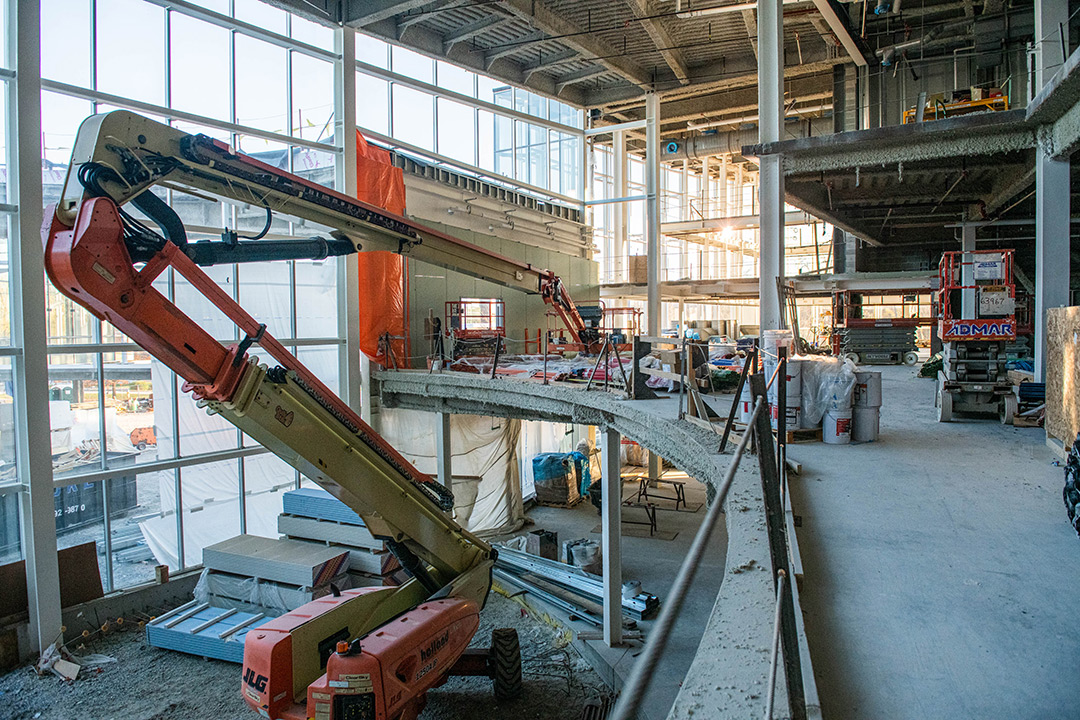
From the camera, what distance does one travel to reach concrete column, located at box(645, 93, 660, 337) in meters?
23.7

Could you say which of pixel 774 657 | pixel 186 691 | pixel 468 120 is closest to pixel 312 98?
pixel 468 120

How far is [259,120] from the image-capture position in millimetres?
15438

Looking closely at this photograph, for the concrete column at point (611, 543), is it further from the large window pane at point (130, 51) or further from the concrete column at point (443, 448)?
the large window pane at point (130, 51)

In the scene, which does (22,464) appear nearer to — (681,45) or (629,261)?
(681,45)

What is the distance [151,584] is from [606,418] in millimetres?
10033

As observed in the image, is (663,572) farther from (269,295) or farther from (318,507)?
(269,295)

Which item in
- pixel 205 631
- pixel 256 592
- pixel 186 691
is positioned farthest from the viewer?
pixel 256 592

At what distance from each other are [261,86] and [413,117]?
494 cm

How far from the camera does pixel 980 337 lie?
394 inches

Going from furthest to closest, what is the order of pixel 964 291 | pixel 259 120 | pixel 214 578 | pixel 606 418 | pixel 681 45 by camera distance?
pixel 681 45 → pixel 259 120 → pixel 214 578 → pixel 606 418 → pixel 964 291

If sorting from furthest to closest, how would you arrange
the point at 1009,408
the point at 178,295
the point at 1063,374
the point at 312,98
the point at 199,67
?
the point at 312,98 < the point at 199,67 < the point at 178,295 < the point at 1009,408 < the point at 1063,374

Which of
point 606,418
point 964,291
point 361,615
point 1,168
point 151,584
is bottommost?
point 151,584

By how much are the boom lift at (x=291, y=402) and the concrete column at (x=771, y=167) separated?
608 centimetres

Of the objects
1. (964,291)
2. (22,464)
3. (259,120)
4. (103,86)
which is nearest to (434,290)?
(259,120)
